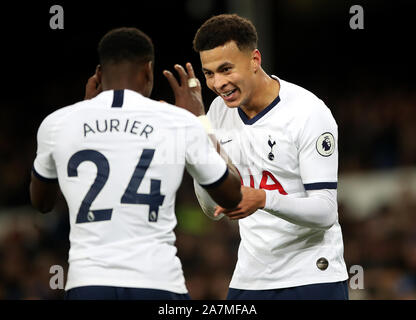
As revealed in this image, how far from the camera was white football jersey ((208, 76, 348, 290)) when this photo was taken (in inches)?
175

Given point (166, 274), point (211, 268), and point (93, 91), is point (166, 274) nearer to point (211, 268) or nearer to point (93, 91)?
point (93, 91)

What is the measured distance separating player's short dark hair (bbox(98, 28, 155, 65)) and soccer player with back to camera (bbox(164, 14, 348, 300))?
0.93 meters

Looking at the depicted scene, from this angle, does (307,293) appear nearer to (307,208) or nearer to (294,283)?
(294,283)

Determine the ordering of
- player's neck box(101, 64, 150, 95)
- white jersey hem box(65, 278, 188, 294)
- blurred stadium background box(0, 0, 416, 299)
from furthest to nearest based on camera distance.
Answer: blurred stadium background box(0, 0, 416, 299)
player's neck box(101, 64, 150, 95)
white jersey hem box(65, 278, 188, 294)

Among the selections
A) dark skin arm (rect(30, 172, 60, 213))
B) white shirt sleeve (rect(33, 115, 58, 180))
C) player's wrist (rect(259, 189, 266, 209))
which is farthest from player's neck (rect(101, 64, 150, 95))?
player's wrist (rect(259, 189, 266, 209))

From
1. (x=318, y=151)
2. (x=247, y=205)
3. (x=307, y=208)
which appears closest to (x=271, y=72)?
(x=318, y=151)

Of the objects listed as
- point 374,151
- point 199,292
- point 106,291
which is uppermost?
point 106,291

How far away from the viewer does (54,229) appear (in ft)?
32.7

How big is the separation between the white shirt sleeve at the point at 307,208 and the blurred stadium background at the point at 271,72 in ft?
12.3

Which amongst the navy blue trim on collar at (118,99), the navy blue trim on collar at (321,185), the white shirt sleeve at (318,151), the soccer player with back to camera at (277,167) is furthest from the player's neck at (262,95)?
the navy blue trim on collar at (118,99)

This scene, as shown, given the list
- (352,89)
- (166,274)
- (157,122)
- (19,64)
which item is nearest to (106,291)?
(166,274)

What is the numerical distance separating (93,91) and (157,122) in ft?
2.72

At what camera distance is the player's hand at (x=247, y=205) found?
394 cm

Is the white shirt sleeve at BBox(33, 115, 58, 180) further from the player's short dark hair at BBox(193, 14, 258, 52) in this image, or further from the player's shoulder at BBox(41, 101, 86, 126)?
the player's short dark hair at BBox(193, 14, 258, 52)
